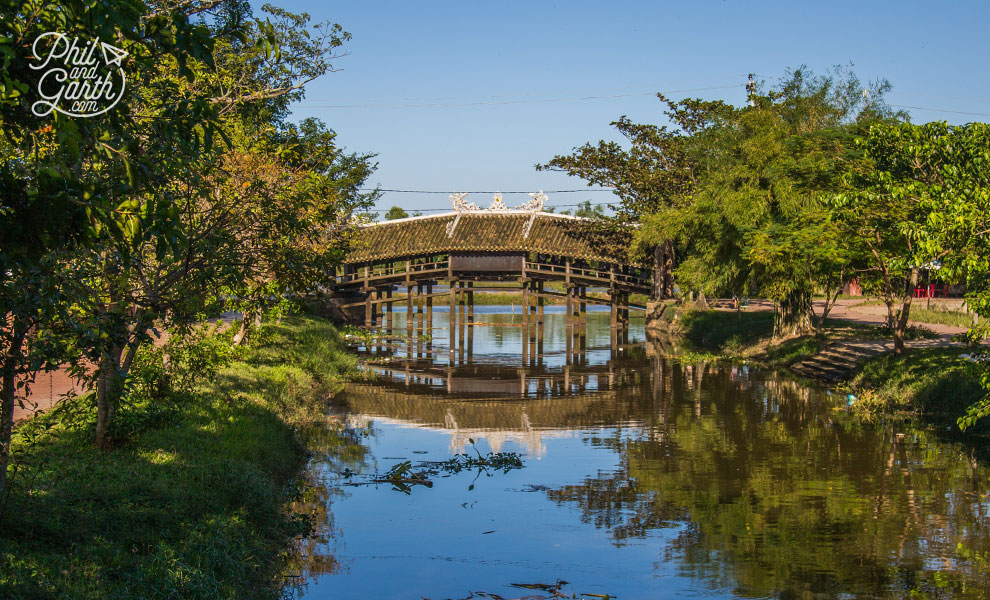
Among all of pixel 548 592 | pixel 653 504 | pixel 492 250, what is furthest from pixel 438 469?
pixel 492 250

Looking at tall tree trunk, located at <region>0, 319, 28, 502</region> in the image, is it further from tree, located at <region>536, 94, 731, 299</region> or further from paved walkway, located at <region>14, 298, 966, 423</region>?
tree, located at <region>536, 94, 731, 299</region>

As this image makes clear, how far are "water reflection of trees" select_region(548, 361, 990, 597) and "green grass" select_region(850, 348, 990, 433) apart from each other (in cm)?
91

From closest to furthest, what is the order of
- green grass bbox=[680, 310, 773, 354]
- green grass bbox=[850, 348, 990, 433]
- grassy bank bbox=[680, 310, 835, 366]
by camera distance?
green grass bbox=[850, 348, 990, 433], grassy bank bbox=[680, 310, 835, 366], green grass bbox=[680, 310, 773, 354]

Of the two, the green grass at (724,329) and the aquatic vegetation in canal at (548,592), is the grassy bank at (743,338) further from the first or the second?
the aquatic vegetation in canal at (548,592)

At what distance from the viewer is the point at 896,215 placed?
1678 cm

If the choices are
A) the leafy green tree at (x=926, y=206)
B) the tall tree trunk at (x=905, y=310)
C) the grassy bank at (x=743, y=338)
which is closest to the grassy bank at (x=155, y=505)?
the leafy green tree at (x=926, y=206)

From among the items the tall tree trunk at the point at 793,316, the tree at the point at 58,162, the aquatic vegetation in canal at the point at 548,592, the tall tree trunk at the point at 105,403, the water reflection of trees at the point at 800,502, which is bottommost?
the aquatic vegetation in canal at the point at 548,592

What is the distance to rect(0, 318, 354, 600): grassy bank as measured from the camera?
623 cm

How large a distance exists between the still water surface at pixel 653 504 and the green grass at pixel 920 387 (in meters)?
0.82

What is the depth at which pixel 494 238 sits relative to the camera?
40.0 m

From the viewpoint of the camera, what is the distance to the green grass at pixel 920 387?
15.8m

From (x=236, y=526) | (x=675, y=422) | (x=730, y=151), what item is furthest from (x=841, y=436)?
(x=730, y=151)

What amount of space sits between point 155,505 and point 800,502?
768cm

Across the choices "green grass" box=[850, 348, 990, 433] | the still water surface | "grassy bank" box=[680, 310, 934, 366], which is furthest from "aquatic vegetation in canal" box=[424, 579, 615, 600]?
"grassy bank" box=[680, 310, 934, 366]
